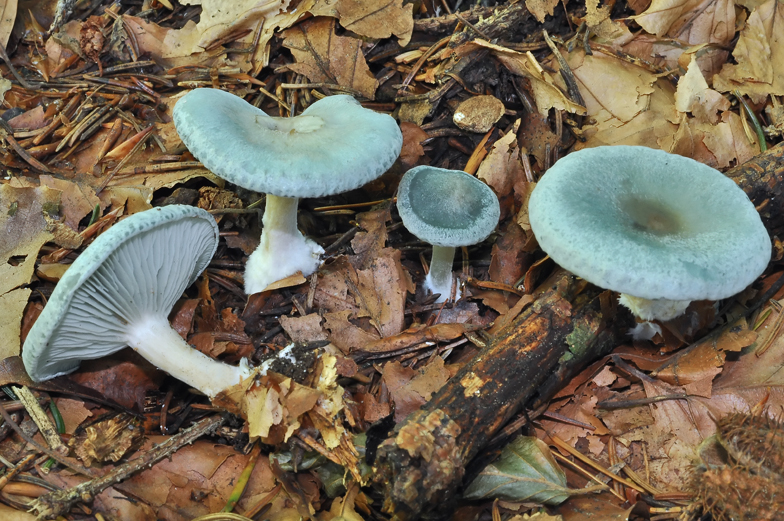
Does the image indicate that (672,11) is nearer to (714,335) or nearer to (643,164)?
(643,164)

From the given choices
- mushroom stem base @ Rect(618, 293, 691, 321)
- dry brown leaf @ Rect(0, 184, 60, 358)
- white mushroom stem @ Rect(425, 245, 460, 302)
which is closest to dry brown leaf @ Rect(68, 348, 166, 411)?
dry brown leaf @ Rect(0, 184, 60, 358)

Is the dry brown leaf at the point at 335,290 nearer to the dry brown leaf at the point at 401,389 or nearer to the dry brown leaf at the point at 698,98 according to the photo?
the dry brown leaf at the point at 401,389

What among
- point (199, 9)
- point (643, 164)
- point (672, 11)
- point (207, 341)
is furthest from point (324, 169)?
point (672, 11)

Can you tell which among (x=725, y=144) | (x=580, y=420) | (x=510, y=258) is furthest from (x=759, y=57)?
(x=580, y=420)

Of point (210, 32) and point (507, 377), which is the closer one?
point (507, 377)

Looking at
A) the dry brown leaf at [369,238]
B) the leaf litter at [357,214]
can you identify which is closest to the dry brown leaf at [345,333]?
the leaf litter at [357,214]

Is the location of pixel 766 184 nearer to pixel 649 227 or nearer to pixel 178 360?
pixel 649 227
